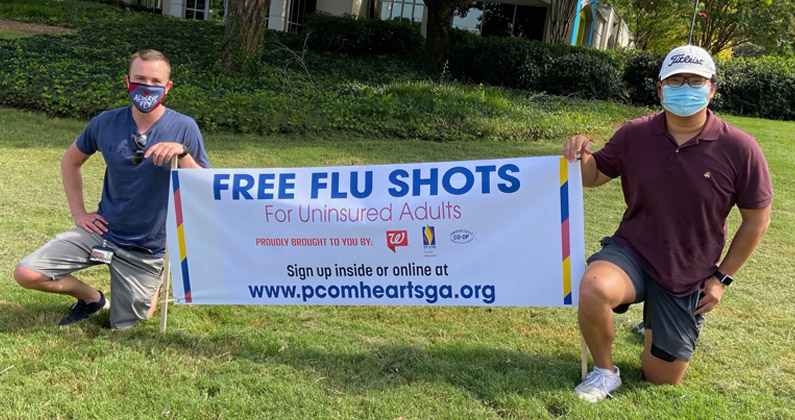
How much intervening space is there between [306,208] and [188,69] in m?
10.6

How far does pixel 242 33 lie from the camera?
1292 centimetres

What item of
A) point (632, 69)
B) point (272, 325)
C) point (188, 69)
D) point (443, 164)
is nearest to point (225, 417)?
point (272, 325)

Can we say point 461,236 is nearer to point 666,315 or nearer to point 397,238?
point 397,238

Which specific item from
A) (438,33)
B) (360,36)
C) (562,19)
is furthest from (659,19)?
(360,36)

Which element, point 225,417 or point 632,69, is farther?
point 632,69

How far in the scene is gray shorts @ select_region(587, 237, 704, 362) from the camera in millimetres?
3246

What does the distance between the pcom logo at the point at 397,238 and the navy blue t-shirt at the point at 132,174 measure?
1259 millimetres

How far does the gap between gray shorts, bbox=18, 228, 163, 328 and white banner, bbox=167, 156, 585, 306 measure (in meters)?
0.21

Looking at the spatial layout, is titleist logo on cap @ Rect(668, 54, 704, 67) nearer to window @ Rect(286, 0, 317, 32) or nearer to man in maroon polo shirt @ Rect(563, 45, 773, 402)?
man in maroon polo shirt @ Rect(563, 45, 773, 402)

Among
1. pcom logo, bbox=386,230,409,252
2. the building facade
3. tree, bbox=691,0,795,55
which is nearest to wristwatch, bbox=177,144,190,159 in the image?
pcom logo, bbox=386,230,409,252

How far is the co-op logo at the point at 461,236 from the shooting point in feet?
11.7

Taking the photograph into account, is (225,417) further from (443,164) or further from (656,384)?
(656,384)

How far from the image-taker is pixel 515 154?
934cm

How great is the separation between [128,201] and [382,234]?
4.94ft
